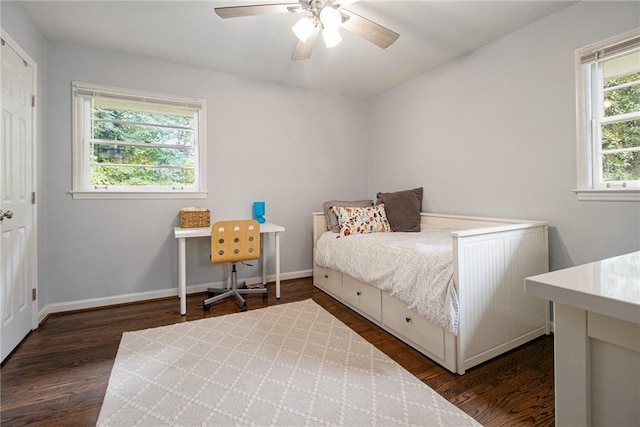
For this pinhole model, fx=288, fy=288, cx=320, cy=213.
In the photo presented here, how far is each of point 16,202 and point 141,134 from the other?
1209 millimetres

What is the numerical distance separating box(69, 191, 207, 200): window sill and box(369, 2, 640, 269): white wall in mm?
2471

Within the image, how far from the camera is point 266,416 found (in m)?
1.34

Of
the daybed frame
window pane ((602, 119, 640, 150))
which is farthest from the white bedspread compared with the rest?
window pane ((602, 119, 640, 150))

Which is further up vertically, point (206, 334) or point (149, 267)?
point (149, 267)

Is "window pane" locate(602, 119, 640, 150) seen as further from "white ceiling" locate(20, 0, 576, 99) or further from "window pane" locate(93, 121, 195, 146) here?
"window pane" locate(93, 121, 195, 146)

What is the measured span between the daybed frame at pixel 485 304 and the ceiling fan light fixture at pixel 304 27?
155 cm

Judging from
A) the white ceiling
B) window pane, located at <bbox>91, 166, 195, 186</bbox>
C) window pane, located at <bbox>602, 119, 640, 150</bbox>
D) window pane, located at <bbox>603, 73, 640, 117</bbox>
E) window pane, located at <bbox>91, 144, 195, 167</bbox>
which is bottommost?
window pane, located at <bbox>91, 166, 195, 186</bbox>

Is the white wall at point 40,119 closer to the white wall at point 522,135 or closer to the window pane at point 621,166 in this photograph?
the white wall at point 522,135

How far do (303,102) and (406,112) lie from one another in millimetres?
1264

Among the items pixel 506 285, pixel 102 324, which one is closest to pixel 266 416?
pixel 506 285

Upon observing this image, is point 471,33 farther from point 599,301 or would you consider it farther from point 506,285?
point 599,301

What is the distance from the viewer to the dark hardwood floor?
4.51 feet

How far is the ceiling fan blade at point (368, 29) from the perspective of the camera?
5.91 ft

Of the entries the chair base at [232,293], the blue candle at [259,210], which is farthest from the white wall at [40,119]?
the blue candle at [259,210]
